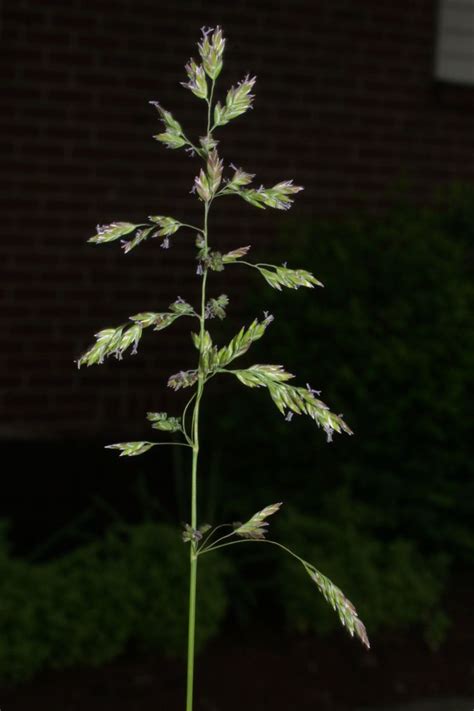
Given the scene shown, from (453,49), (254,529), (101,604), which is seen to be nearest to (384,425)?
(101,604)

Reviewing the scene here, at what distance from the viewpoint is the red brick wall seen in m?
5.60

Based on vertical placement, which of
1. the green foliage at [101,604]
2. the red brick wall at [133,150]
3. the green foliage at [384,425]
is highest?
the red brick wall at [133,150]

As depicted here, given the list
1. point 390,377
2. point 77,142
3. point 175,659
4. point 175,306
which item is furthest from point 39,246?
point 175,306

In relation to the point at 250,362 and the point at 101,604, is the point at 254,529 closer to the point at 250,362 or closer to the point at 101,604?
the point at 101,604

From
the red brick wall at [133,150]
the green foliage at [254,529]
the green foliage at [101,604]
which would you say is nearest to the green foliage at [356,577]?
the green foliage at [101,604]

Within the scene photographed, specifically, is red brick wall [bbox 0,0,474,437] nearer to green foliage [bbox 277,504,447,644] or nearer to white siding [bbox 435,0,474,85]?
white siding [bbox 435,0,474,85]

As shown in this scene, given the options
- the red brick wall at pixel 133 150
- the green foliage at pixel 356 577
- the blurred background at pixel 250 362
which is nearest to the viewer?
the blurred background at pixel 250 362

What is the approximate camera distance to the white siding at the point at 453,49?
6395 mm

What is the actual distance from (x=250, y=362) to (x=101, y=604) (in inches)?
56.2

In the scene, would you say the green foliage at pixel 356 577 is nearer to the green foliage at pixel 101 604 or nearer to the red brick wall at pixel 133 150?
the green foliage at pixel 101 604

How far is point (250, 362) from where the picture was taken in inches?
181

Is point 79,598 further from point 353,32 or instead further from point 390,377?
point 353,32

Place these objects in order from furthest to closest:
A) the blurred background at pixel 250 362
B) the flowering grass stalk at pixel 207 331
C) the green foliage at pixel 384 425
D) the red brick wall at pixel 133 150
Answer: the red brick wall at pixel 133 150 < the green foliage at pixel 384 425 < the blurred background at pixel 250 362 < the flowering grass stalk at pixel 207 331

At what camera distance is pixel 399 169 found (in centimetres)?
644
